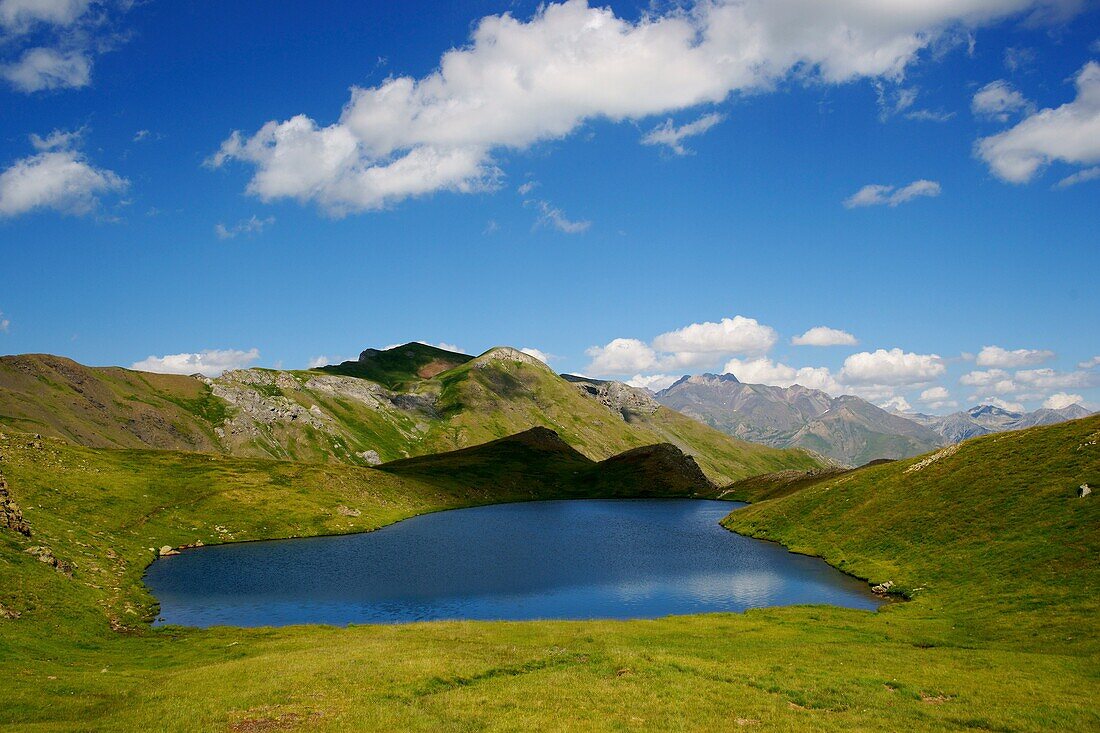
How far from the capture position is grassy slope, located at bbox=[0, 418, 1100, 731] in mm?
30438

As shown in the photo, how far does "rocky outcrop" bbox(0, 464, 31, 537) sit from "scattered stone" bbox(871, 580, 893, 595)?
95.6 metres

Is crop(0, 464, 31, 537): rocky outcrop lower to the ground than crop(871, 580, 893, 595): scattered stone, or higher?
higher

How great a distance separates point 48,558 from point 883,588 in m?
91.7

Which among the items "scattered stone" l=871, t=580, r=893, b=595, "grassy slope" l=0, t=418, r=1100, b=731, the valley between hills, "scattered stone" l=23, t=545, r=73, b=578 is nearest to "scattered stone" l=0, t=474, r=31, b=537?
the valley between hills

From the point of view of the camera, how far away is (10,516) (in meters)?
68.6

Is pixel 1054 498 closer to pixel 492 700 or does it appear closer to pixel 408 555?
pixel 492 700

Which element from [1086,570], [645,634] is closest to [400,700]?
[645,634]

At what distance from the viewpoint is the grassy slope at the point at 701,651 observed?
30438 millimetres

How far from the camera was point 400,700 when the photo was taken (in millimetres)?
33250

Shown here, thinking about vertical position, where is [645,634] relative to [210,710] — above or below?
below

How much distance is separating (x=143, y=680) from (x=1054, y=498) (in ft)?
294

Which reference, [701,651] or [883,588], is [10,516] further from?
[883,588]

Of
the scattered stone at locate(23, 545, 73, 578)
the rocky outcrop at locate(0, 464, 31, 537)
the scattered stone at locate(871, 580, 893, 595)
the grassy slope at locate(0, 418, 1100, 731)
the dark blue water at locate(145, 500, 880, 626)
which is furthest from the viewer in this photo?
the scattered stone at locate(871, 580, 893, 595)

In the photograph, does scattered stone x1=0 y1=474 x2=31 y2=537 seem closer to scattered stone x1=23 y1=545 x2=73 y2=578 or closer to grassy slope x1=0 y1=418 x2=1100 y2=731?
grassy slope x1=0 y1=418 x2=1100 y2=731
